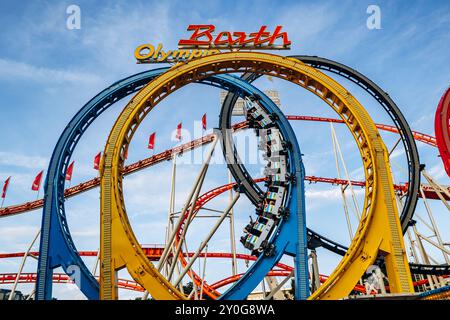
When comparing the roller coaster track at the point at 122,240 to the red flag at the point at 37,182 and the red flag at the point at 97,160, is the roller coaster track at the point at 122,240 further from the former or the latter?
the red flag at the point at 37,182

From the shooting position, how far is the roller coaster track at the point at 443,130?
39.8 feet

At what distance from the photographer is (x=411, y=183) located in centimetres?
1495

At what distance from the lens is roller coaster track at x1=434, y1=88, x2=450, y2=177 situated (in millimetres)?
12141

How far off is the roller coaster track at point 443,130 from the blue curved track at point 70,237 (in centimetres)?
427

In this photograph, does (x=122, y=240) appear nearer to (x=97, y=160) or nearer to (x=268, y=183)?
(x=268, y=183)

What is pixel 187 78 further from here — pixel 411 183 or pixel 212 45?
pixel 411 183

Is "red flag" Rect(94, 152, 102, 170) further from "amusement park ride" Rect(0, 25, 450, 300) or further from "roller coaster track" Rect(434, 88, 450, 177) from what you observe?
"roller coaster track" Rect(434, 88, 450, 177)

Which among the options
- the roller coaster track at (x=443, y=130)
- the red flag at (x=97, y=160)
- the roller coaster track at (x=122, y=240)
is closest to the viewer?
the roller coaster track at (x=122, y=240)

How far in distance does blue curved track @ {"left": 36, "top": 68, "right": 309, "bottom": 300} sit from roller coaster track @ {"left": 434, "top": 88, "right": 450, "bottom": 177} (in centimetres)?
427

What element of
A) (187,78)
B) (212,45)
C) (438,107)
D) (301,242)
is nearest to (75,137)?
(187,78)

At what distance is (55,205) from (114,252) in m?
2.80

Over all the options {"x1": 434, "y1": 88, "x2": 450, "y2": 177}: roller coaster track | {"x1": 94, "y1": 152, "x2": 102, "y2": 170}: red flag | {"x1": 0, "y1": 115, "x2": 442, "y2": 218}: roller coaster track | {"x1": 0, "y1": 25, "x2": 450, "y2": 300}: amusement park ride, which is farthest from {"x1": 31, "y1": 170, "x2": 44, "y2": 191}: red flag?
{"x1": 434, "y1": 88, "x2": 450, "y2": 177}: roller coaster track

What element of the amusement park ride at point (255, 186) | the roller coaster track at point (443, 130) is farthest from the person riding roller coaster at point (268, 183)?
the roller coaster track at point (443, 130)
